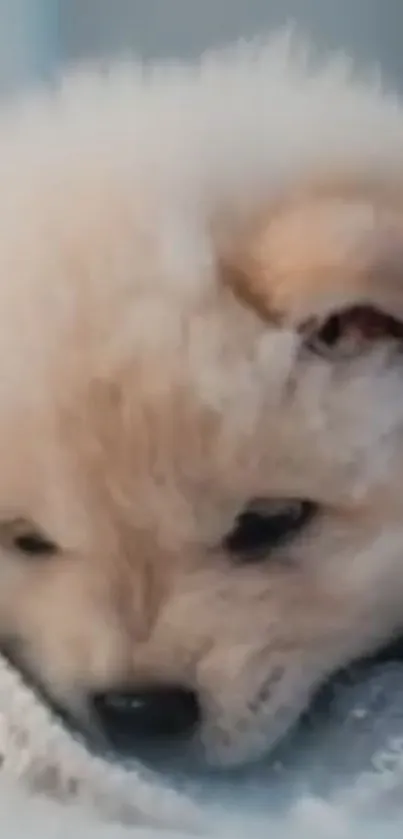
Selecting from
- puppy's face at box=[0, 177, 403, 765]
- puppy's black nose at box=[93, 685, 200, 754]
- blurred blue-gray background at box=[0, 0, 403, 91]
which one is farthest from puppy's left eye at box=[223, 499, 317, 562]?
blurred blue-gray background at box=[0, 0, 403, 91]

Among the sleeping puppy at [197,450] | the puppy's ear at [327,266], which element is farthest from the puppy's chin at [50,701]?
the puppy's ear at [327,266]

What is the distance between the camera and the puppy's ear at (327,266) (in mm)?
1001

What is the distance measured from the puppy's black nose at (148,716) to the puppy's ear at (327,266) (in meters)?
0.26

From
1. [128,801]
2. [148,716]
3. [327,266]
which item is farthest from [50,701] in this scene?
[327,266]

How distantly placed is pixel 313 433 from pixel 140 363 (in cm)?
A: 13

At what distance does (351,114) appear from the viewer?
1.27 m

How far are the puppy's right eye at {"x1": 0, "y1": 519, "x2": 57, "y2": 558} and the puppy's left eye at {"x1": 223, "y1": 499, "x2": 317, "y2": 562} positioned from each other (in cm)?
13

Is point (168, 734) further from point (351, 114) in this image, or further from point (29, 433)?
point (351, 114)

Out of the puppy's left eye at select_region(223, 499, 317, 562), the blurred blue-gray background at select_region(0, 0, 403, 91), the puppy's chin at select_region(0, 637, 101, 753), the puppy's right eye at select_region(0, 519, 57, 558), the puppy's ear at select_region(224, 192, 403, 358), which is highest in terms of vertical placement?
the blurred blue-gray background at select_region(0, 0, 403, 91)

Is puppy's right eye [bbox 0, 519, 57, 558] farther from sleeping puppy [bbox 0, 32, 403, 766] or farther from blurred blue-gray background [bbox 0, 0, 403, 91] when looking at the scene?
blurred blue-gray background [bbox 0, 0, 403, 91]

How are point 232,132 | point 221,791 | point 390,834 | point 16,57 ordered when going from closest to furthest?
point 390,834, point 221,791, point 232,132, point 16,57

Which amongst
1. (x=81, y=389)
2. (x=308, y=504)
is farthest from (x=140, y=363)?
(x=308, y=504)

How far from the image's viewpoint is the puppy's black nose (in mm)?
1039

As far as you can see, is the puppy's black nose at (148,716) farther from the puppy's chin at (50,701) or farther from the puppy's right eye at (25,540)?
the puppy's right eye at (25,540)
